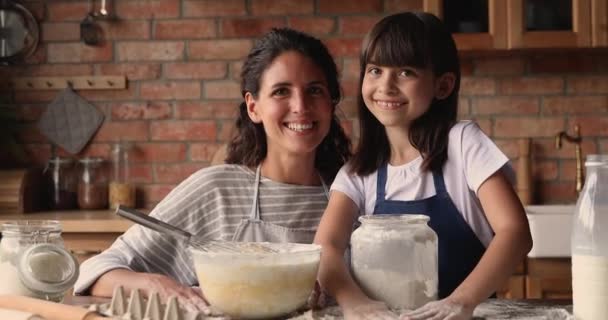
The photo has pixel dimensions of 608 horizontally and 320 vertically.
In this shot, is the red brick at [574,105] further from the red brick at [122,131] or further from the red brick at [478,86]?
the red brick at [122,131]

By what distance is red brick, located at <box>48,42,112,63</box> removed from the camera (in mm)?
3166

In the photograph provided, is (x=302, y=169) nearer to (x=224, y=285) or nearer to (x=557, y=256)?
(x=224, y=285)

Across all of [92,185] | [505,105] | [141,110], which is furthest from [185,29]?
[505,105]

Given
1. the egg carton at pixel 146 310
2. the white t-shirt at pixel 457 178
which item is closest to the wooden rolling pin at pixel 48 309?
the egg carton at pixel 146 310

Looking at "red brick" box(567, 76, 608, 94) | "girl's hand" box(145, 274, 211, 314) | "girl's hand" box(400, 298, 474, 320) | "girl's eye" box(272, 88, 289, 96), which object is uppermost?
"red brick" box(567, 76, 608, 94)

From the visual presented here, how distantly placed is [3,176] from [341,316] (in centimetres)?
213

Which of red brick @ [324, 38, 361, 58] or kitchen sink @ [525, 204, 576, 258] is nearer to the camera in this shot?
kitchen sink @ [525, 204, 576, 258]

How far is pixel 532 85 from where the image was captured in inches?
118

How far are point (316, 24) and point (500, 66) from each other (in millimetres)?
696

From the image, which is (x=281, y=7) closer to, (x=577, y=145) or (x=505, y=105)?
(x=505, y=105)

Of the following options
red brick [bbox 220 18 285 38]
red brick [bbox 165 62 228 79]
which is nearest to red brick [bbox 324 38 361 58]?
red brick [bbox 220 18 285 38]

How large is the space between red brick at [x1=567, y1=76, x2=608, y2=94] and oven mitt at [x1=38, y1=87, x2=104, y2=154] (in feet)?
5.81

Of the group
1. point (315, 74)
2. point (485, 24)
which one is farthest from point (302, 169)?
point (485, 24)

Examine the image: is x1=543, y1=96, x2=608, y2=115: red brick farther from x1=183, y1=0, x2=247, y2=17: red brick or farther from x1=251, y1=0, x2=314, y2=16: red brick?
x1=183, y1=0, x2=247, y2=17: red brick
